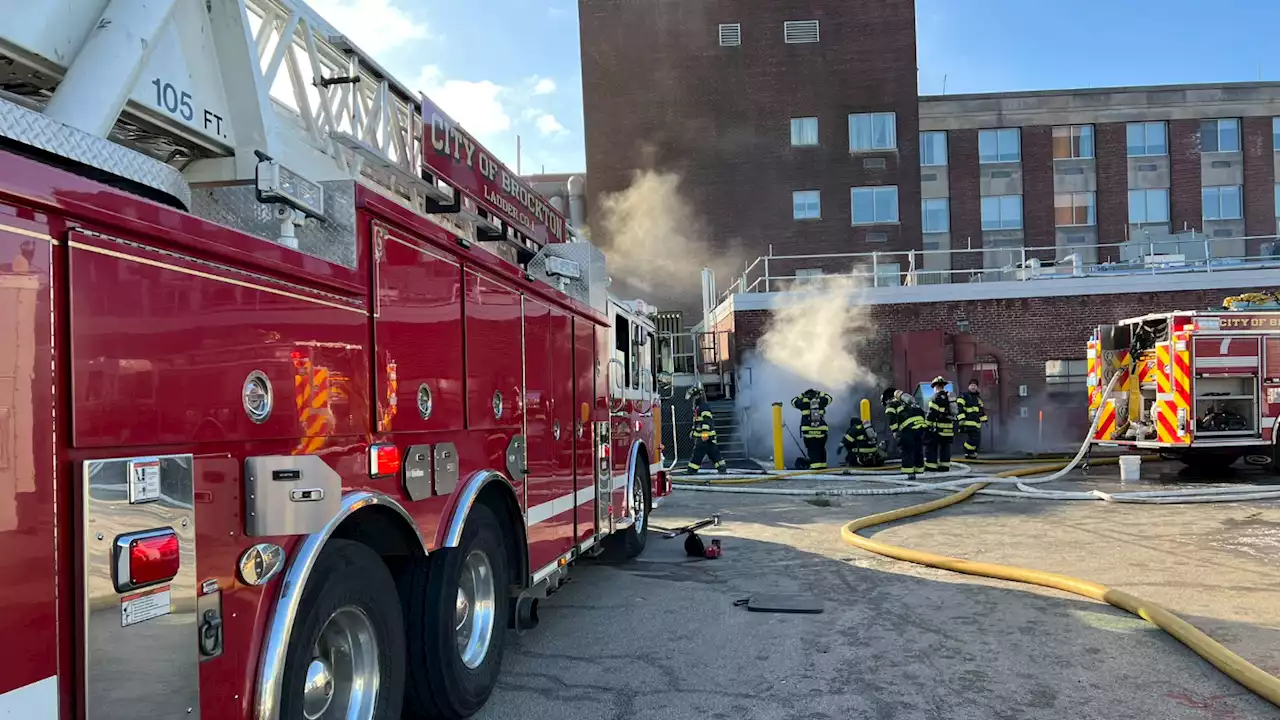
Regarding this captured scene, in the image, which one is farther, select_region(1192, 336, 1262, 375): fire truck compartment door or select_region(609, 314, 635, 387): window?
select_region(1192, 336, 1262, 375): fire truck compartment door

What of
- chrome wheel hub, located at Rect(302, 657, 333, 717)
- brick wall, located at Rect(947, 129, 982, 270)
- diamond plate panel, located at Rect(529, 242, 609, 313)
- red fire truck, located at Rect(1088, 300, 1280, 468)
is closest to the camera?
chrome wheel hub, located at Rect(302, 657, 333, 717)

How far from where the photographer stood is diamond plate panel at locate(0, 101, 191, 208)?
1827 mm

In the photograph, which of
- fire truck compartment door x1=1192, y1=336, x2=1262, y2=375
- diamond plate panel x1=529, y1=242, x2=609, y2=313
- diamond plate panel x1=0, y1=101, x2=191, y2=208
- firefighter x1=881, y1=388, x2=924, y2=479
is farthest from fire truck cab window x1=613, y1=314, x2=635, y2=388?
fire truck compartment door x1=1192, y1=336, x2=1262, y2=375

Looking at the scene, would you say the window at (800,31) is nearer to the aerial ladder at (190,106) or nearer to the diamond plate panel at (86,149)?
the aerial ladder at (190,106)

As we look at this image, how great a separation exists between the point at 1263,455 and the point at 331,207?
1392cm

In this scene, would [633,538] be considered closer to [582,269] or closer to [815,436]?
[582,269]

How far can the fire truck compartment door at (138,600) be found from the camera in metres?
1.85

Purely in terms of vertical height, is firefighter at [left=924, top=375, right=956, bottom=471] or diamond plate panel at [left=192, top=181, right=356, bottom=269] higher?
diamond plate panel at [left=192, top=181, right=356, bottom=269]

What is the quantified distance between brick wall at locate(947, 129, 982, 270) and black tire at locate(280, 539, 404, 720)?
115 ft

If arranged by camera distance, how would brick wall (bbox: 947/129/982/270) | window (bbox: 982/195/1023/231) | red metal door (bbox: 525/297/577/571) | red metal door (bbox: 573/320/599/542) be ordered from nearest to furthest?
red metal door (bbox: 525/297/577/571)
red metal door (bbox: 573/320/599/542)
brick wall (bbox: 947/129/982/270)
window (bbox: 982/195/1023/231)

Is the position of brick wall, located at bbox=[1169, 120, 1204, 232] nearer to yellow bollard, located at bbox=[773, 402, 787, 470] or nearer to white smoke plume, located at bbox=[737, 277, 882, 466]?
white smoke plume, located at bbox=[737, 277, 882, 466]

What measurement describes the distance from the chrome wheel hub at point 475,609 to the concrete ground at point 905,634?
294 millimetres

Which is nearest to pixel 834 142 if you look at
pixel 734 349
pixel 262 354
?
pixel 734 349

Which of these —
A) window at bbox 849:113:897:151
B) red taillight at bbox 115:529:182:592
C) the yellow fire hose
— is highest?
window at bbox 849:113:897:151
